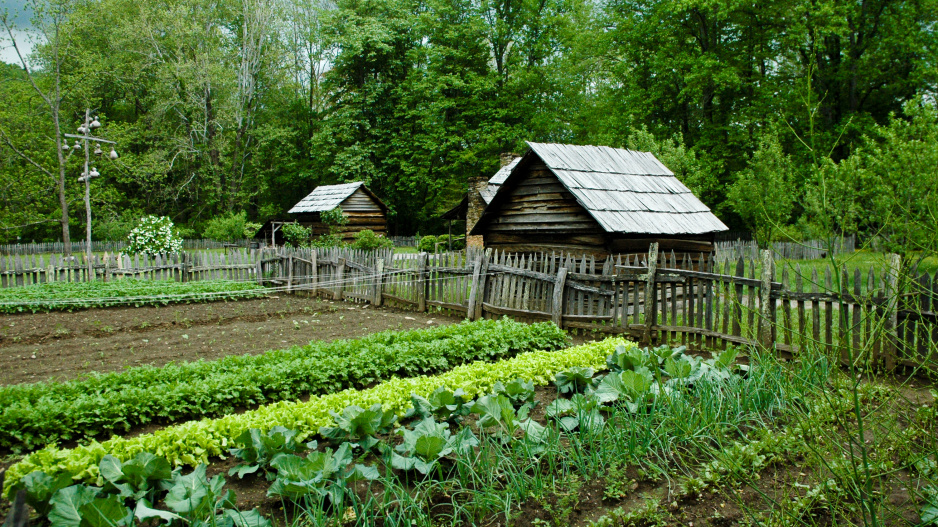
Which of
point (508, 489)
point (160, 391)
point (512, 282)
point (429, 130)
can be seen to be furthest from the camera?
point (429, 130)

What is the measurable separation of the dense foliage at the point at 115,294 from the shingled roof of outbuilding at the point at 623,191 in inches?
300

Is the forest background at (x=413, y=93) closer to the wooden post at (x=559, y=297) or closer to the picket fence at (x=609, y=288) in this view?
the picket fence at (x=609, y=288)

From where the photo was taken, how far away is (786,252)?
2852cm

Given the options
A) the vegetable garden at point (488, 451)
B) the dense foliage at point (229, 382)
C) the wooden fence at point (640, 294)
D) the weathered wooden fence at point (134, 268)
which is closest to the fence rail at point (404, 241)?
the weathered wooden fence at point (134, 268)

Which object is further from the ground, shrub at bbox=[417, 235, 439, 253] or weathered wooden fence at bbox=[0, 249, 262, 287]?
shrub at bbox=[417, 235, 439, 253]

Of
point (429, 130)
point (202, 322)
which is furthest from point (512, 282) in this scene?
point (429, 130)

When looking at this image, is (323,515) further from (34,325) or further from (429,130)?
(429,130)

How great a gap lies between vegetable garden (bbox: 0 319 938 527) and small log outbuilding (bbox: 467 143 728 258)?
6.20 m

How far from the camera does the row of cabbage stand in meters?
3.24

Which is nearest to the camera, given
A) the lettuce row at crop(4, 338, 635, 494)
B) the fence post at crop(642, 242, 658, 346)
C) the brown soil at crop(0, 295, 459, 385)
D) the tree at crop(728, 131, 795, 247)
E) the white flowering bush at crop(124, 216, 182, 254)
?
the lettuce row at crop(4, 338, 635, 494)

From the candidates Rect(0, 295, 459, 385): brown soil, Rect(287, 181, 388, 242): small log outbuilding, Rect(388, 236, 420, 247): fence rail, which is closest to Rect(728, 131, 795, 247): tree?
Rect(0, 295, 459, 385): brown soil

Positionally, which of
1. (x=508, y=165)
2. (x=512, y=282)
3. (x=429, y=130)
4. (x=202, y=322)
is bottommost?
(x=202, y=322)

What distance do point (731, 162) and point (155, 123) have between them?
40.3 meters

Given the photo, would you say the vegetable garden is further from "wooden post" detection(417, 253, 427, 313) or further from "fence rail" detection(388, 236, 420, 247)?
"fence rail" detection(388, 236, 420, 247)
